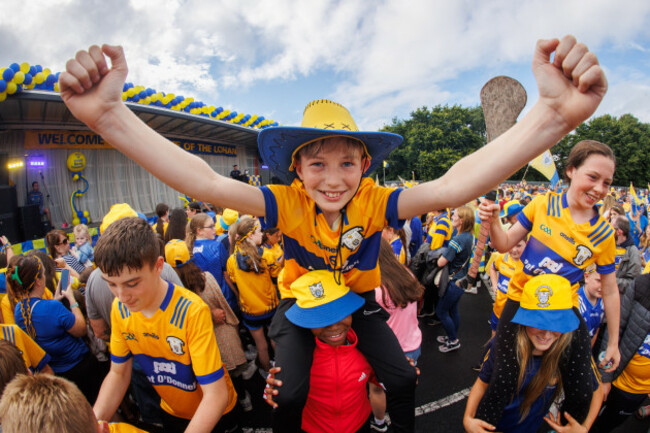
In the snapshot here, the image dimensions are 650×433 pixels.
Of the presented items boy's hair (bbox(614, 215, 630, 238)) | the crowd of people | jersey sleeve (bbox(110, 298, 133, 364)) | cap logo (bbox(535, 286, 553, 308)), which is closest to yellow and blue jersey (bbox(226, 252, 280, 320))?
the crowd of people

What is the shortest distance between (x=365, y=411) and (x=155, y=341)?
1439 millimetres

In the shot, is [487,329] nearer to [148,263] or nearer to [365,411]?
[365,411]

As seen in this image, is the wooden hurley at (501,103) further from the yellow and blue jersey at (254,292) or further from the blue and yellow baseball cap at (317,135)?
the yellow and blue jersey at (254,292)

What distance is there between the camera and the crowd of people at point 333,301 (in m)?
1.13

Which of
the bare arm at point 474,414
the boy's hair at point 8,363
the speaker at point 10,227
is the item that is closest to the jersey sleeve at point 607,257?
the bare arm at point 474,414

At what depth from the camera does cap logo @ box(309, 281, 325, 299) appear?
1589 millimetres

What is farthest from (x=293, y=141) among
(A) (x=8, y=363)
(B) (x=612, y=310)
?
(B) (x=612, y=310)

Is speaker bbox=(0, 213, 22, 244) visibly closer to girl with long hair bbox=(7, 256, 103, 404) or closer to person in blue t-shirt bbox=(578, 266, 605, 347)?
girl with long hair bbox=(7, 256, 103, 404)

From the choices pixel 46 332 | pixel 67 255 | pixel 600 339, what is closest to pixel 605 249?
pixel 600 339

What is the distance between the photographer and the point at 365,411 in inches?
80.0

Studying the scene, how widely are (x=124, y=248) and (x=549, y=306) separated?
8.20 feet

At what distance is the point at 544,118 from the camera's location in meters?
1.09

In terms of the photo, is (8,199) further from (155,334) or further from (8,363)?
(155,334)

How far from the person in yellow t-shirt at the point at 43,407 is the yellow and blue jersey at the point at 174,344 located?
2.10ft
